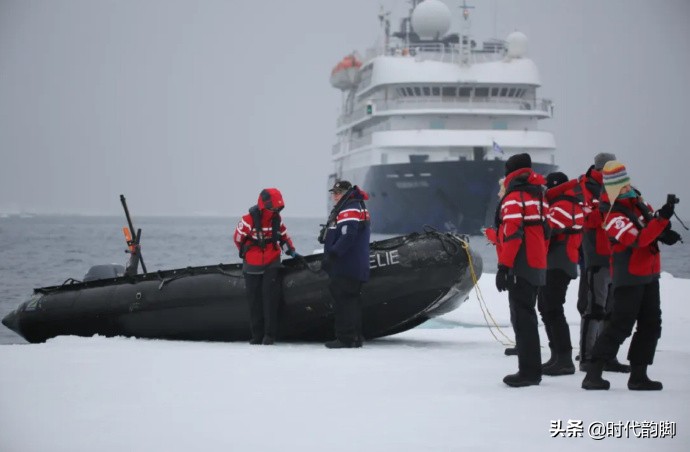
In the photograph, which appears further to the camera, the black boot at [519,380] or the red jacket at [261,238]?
the red jacket at [261,238]

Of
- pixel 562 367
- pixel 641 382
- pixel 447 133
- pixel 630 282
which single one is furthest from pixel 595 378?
pixel 447 133

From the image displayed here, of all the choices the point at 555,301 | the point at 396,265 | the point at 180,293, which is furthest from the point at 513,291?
the point at 180,293

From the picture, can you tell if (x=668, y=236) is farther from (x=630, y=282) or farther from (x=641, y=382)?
(x=641, y=382)

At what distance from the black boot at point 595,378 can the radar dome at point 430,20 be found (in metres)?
55.4

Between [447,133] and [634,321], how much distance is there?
1652 inches

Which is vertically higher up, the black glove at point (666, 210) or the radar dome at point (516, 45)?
the radar dome at point (516, 45)

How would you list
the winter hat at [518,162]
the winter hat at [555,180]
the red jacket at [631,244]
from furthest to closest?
the winter hat at [555,180] < the winter hat at [518,162] < the red jacket at [631,244]

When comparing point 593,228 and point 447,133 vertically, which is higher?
point 447,133

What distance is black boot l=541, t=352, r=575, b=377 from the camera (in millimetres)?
7637

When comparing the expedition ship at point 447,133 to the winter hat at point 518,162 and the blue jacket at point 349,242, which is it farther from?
the winter hat at point 518,162

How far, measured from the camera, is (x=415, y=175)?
46875 millimetres

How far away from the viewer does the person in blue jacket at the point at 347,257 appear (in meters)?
9.32

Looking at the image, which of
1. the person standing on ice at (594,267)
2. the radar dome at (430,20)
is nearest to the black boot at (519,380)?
the person standing on ice at (594,267)

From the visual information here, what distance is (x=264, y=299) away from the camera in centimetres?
991
